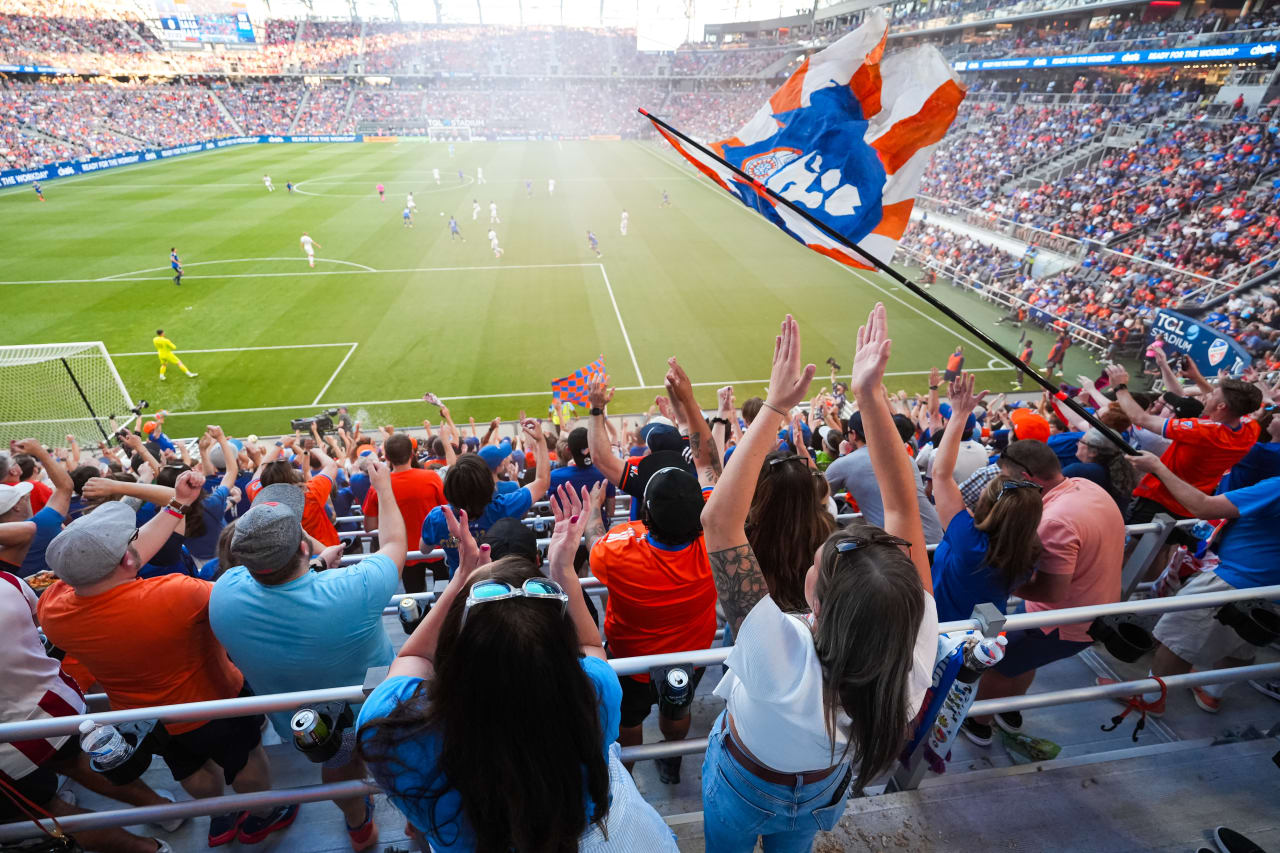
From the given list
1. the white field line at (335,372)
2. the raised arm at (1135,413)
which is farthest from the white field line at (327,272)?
the raised arm at (1135,413)

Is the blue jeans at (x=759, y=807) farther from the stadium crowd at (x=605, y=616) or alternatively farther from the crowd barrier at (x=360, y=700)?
the crowd barrier at (x=360, y=700)

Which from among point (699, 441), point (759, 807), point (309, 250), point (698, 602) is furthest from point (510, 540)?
point (309, 250)

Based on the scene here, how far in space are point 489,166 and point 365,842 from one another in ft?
165

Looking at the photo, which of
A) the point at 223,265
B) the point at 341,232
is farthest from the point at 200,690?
the point at 341,232

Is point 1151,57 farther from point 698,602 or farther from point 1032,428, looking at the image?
point 698,602

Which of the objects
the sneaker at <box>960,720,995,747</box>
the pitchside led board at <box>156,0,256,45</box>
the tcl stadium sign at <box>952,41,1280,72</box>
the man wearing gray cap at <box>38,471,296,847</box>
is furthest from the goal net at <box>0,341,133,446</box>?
the pitchside led board at <box>156,0,256,45</box>

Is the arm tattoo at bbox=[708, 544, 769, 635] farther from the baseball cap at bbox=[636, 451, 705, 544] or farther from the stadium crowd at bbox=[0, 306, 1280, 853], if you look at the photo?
the baseball cap at bbox=[636, 451, 705, 544]

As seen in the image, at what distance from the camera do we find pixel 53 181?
3806 centimetres

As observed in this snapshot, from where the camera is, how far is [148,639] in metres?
2.76

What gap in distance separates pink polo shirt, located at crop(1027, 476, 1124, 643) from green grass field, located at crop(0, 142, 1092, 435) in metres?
13.1

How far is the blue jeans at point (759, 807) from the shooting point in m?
2.01

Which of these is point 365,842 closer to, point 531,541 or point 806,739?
point 531,541

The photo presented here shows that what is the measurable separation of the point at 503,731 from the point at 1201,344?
19933 mm

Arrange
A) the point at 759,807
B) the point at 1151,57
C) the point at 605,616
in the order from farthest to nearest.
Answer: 1. the point at 1151,57
2. the point at 605,616
3. the point at 759,807
